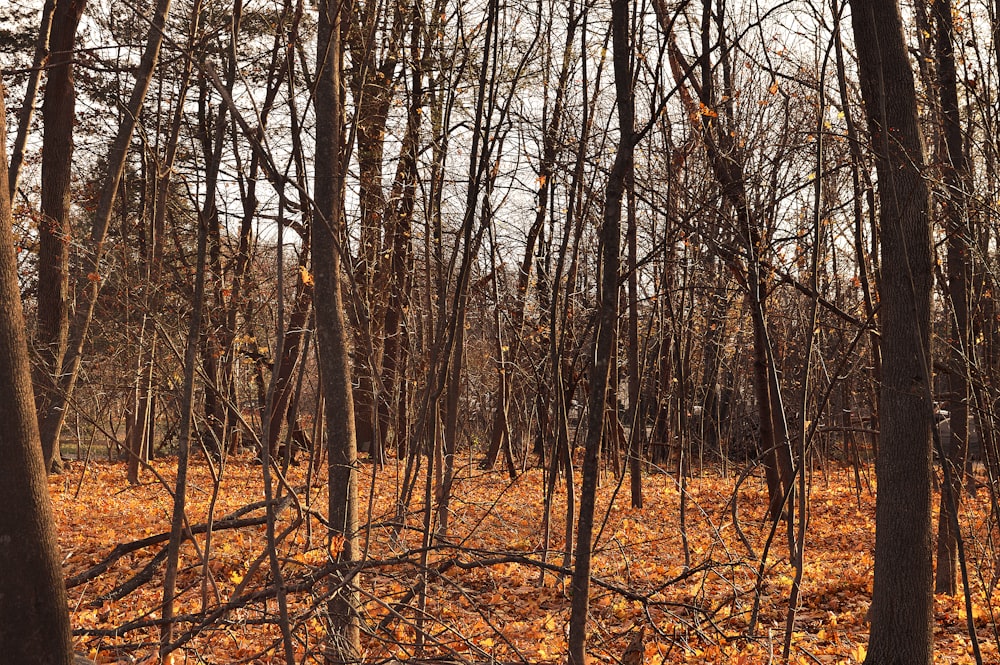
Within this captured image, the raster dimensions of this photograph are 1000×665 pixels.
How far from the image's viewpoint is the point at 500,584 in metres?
6.80

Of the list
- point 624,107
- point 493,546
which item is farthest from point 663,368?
point 624,107

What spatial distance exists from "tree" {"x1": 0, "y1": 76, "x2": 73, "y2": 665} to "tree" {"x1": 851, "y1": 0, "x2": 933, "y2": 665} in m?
3.77

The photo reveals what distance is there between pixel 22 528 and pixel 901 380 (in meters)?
3.93

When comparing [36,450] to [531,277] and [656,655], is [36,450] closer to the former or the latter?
[656,655]

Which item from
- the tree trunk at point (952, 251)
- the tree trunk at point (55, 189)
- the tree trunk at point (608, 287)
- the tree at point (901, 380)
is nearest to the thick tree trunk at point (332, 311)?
the tree trunk at point (608, 287)

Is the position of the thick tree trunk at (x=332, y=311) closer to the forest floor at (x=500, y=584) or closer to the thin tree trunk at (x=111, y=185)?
the forest floor at (x=500, y=584)

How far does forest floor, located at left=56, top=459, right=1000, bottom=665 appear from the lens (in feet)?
11.7

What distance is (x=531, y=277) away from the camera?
443 inches

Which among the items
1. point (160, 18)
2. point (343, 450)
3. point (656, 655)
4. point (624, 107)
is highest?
point (160, 18)

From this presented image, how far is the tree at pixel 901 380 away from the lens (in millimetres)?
3863

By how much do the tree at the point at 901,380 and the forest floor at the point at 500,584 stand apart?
0.55m

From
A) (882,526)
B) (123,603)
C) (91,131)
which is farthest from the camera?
(91,131)

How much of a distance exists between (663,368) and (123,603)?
10871 millimetres

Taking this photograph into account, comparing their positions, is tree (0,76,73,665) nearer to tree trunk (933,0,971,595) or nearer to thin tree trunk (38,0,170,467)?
thin tree trunk (38,0,170,467)
